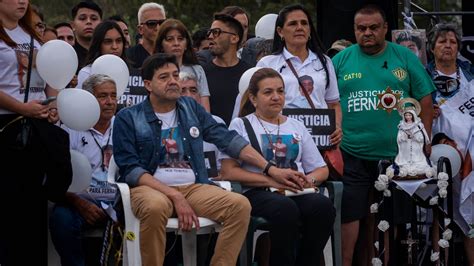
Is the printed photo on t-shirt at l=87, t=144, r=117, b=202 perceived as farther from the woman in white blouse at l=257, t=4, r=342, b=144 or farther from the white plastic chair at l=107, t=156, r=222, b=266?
the woman in white blouse at l=257, t=4, r=342, b=144

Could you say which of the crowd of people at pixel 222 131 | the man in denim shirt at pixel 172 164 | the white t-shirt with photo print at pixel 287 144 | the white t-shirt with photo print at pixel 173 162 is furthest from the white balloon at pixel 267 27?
the white t-shirt with photo print at pixel 173 162

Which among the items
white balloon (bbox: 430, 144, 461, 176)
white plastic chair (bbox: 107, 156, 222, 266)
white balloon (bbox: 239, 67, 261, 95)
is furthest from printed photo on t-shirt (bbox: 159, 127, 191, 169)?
white balloon (bbox: 430, 144, 461, 176)

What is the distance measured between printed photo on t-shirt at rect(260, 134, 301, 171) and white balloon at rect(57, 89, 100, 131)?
1.20 meters

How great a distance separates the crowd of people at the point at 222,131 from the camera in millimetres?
8125

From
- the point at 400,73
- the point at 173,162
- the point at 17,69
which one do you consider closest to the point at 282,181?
the point at 173,162

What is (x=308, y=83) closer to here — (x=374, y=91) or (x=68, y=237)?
(x=374, y=91)

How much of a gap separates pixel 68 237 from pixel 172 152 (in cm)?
87

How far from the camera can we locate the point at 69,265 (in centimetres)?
845

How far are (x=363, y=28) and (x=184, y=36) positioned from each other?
1.35 metres

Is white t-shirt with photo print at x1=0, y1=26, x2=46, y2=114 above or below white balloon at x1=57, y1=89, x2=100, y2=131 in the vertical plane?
above

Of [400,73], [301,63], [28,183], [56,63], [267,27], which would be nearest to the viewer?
[28,183]

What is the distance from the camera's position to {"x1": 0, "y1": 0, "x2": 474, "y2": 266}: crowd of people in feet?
26.7

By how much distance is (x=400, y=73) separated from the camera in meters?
9.82

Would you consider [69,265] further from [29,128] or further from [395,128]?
[395,128]
